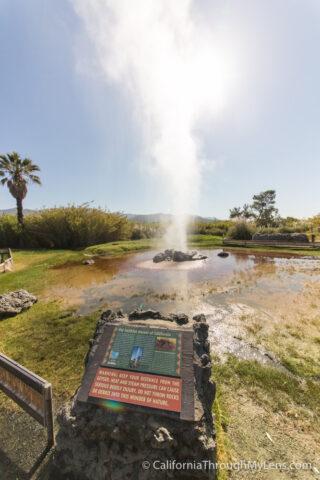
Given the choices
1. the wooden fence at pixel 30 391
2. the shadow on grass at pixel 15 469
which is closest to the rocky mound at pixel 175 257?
the wooden fence at pixel 30 391

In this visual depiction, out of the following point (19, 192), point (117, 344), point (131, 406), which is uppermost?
point (19, 192)

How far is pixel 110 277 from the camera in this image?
986 cm

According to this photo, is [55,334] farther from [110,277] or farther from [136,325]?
[110,277]

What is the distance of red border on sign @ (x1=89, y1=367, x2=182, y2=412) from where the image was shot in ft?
6.73

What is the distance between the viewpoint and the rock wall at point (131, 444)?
1915mm

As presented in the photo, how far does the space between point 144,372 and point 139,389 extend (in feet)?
0.54

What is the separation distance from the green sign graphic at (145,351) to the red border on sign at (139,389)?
0.07m

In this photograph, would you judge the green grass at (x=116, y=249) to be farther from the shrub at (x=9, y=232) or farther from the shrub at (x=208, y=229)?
the shrub at (x=208, y=229)

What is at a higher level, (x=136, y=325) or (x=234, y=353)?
(x=136, y=325)

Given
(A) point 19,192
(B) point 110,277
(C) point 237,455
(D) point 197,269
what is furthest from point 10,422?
(A) point 19,192

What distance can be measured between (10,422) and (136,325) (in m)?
2.16

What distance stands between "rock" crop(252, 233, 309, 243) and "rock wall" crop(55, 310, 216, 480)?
21.3 m

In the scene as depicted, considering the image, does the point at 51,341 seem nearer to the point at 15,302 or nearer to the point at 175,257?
the point at 15,302

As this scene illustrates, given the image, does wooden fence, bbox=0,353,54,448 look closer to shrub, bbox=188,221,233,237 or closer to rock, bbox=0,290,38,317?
rock, bbox=0,290,38,317
